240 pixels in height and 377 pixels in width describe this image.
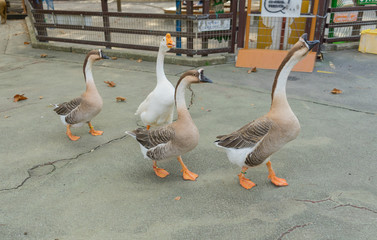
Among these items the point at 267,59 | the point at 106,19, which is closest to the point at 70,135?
the point at 267,59

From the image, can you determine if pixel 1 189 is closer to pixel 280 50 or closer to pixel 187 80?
pixel 187 80

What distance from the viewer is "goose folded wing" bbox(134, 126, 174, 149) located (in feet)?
10.9

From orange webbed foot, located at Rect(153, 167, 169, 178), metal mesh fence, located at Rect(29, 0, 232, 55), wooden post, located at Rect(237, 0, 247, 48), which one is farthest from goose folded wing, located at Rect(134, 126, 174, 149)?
wooden post, located at Rect(237, 0, 247, 48)

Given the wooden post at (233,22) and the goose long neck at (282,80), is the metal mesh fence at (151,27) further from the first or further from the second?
the goose long neck at (282,80)

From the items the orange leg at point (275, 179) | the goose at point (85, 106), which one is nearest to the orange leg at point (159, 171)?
the orange leg at point (275, 179)

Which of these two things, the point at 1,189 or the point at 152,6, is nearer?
the point at 1,189

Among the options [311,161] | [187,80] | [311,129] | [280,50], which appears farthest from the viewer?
[280,50]

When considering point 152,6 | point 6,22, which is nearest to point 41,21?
point 6,22

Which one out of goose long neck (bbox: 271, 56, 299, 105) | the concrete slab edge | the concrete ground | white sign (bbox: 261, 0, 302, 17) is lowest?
the concrete ground

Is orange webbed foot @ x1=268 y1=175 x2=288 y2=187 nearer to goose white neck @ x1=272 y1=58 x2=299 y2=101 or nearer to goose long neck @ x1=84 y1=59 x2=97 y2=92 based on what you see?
goose white neck @ x1=272 y1=58 x2=299 y2=101

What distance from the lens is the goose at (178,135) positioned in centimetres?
322

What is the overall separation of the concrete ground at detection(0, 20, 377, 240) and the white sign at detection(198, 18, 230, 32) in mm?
2079

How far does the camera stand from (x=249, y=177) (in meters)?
3.59

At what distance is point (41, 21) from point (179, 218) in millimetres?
9563
